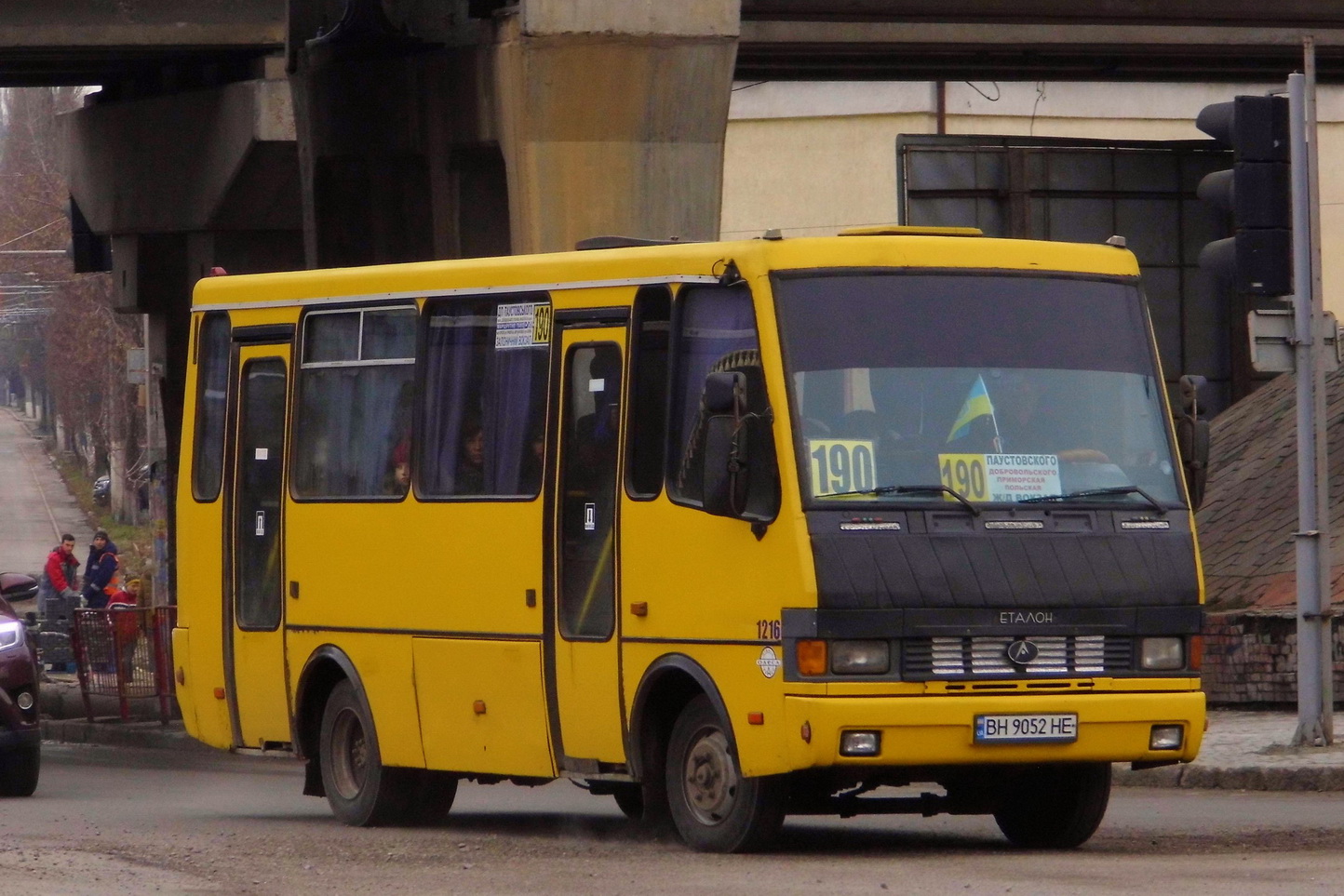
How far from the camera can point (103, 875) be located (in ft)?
33.5

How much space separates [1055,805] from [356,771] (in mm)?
3765

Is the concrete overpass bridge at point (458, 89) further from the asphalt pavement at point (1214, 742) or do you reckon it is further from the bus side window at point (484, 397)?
the bus side window at point (484, 397)

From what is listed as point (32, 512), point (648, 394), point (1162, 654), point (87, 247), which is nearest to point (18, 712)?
point (648, 394)

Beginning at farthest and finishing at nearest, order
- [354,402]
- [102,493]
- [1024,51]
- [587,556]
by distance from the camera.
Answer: [102,493]
[1024,51]
[354,402]
[587,556]

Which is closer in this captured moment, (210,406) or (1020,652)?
(1020,652)

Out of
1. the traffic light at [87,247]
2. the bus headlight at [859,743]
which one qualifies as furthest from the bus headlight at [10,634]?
the traffic light at [87,247]

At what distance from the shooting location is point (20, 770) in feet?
51.7

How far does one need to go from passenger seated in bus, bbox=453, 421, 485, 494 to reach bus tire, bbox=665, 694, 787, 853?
1.78 m

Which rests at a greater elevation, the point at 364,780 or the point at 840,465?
the point at 840,465

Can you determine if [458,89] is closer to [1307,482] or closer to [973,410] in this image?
[1307,482]

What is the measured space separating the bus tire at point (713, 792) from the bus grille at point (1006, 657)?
78cm

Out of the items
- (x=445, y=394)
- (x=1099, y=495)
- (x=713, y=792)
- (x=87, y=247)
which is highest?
(x=87, y=247)

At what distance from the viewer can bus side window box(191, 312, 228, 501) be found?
1461 cm

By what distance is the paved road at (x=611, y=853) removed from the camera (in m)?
9.85
